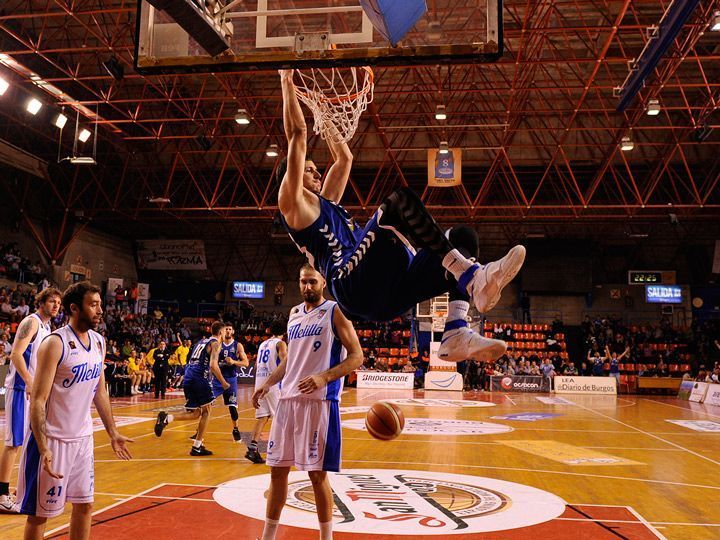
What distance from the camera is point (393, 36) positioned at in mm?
4688

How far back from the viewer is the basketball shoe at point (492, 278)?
3.27m

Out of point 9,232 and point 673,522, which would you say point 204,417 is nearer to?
point 673,522

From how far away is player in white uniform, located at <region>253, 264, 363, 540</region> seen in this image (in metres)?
4.54

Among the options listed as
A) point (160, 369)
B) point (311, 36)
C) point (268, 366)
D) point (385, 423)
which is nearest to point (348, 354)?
point (385, 423)

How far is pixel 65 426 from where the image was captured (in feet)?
13.8

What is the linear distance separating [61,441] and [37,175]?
26409 millimetres

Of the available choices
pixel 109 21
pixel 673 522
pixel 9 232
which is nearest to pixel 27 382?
pixel 673 522

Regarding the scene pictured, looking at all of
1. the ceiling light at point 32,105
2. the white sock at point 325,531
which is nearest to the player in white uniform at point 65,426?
the white sock at point 325,531

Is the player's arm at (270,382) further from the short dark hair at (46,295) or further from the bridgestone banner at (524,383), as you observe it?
the bridgestone banner at (524,383)

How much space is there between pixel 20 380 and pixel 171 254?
29.9 metres

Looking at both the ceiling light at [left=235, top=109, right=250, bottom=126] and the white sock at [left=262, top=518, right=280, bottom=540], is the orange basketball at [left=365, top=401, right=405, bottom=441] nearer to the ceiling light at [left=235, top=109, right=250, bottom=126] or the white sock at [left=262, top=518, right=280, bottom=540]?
the white sock at [left=262, top=518, right=280, bottom=540]

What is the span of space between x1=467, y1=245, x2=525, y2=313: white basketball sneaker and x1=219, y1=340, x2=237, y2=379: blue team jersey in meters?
7.63

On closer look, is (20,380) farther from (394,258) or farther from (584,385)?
(584,385)

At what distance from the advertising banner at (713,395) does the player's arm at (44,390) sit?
20.7 metres
